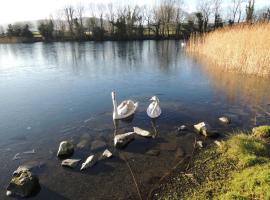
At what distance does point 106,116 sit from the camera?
902cm

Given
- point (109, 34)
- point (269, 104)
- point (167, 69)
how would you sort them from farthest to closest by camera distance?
point (109, 34) < point (167, 69) < point (269, 104)

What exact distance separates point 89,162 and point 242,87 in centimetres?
910

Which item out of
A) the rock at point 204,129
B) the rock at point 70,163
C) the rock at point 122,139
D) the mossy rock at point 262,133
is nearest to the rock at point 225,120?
the rock at point 204,129

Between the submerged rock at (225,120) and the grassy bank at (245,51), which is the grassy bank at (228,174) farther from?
the grassy bank at (245,51)

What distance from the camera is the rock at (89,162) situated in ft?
19.3

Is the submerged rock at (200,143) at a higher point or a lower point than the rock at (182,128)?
lower

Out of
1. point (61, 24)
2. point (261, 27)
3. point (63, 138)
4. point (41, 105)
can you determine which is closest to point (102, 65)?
point (41, 105)

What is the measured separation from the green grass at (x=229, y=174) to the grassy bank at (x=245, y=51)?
8.45 m

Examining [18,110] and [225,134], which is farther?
[18,110]

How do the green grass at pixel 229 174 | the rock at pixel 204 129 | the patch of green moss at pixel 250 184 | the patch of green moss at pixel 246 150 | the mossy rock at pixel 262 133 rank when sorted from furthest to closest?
the rock at pixel 204 129 < the mossy rock at pixel 262 133 < the patch of green moss at pixel 246 150 < the green grass at pixel 229 174 < the patch of green moss at pixel 250 184

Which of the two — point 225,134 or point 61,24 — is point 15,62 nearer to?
point 225,134

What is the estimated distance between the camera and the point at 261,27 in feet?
48.5

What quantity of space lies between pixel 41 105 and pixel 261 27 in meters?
13.3

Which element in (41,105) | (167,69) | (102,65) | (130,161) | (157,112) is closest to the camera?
(130,161)
